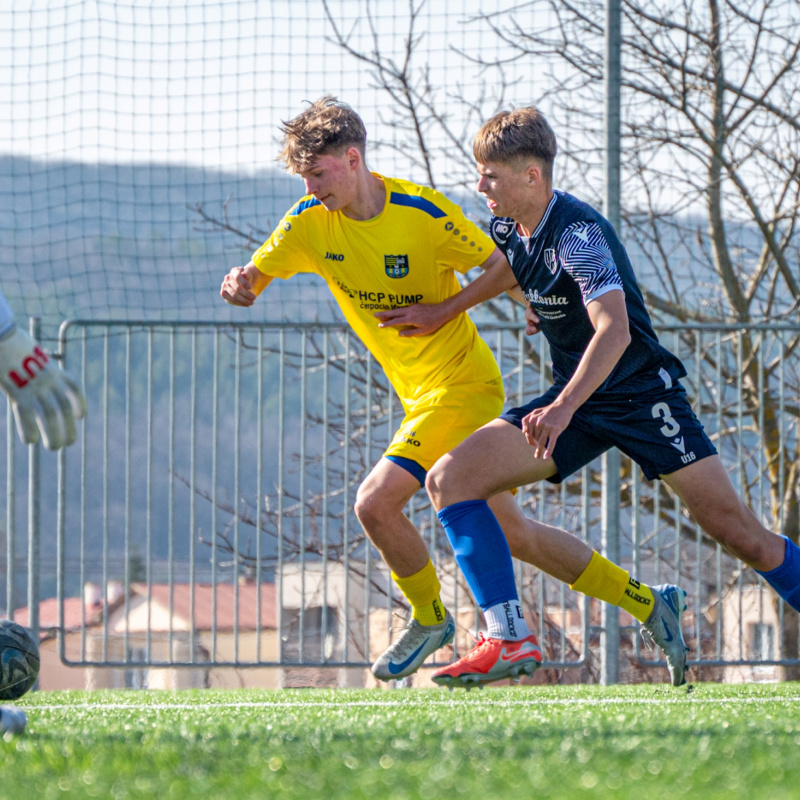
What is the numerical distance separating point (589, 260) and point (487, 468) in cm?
73

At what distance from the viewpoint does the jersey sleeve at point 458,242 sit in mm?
4355

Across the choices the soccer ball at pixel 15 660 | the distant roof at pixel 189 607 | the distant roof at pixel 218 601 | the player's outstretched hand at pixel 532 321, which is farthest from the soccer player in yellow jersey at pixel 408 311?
the distant roof at pixel 218 601

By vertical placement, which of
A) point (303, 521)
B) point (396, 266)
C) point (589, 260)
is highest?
point (396, 266)

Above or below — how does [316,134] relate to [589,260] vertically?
above

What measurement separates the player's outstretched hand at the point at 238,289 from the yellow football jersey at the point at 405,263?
0.08 metres

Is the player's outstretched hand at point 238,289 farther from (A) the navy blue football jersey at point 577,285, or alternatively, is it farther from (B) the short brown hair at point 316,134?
(A) the navy blue football jersey at point 577,285

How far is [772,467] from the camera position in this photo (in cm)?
752

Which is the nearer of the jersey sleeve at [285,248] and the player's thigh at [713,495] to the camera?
the player's thigh at [713,495]

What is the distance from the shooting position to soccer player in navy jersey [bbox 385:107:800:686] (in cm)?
383

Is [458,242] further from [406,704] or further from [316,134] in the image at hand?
[406,704]

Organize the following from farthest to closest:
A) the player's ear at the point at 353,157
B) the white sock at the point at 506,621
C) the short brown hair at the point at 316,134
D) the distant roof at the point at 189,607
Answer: the distant roof at the point at 189,607
the player's ear at the point at 353,157
the short brown hair at the point at 316,134
the white sock at the point at 506,621

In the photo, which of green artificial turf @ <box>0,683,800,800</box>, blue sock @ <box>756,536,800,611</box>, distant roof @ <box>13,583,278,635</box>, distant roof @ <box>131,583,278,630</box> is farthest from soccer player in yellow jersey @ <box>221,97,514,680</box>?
distant roof @ <box>131,583,278,630</box>

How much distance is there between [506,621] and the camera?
3727 mm

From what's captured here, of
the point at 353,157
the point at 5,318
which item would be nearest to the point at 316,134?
the point at 353,157
